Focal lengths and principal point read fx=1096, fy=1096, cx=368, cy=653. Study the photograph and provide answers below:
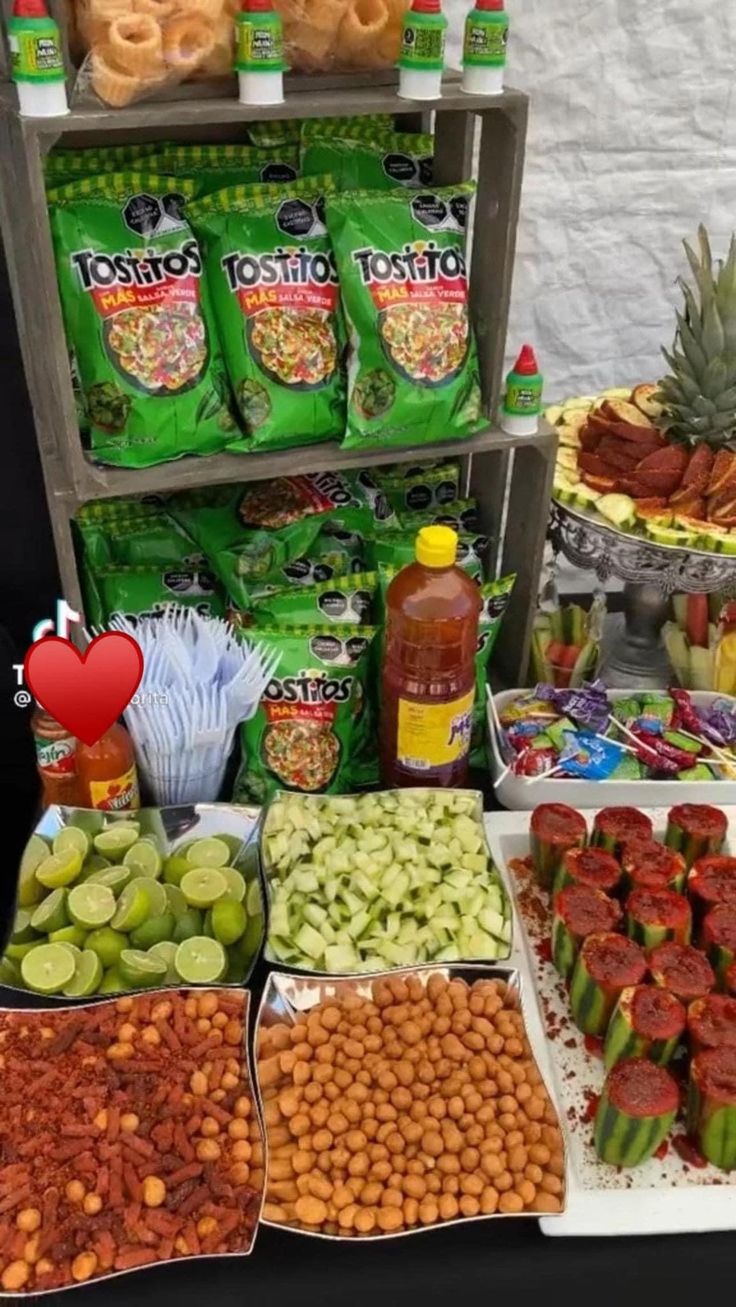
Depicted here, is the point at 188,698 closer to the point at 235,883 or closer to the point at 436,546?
the point at 235,883

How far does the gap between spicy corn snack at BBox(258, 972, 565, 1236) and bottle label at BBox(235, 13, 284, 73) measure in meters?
0.90

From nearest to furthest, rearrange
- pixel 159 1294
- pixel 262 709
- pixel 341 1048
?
pixel 159 1294 → pixel 341 1048 → pixel 262 709

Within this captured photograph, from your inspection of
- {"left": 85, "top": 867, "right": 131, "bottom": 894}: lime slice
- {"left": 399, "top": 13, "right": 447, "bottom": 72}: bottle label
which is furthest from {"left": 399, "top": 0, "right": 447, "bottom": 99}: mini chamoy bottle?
{"left": 85, "top": 867, "right": 131, "bottom": 894}: lime slice

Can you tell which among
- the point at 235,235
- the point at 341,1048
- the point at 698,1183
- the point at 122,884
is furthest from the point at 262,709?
the point at 698,1183

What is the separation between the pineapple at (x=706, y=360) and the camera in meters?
1.43

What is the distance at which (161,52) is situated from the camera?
40.2 inches

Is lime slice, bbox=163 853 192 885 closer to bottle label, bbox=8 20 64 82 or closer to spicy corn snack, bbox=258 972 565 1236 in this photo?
spicy corn snack, bbox=258 972 565 1236

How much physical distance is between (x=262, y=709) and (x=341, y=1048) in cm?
44

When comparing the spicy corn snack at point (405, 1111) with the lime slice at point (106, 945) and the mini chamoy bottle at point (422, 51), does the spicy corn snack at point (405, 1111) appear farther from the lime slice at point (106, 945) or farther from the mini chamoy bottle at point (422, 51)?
the mini chamoy bottle at point (422, 51)

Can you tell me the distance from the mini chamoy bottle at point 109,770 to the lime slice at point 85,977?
8.1 inches

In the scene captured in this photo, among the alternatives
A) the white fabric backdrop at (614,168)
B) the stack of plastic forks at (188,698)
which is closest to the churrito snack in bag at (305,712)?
the stack of plastic forks at (188,698)

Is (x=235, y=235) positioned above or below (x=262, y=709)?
above

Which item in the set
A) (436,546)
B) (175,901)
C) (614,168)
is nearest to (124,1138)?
(175,901)

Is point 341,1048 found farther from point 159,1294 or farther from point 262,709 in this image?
point 262,709
